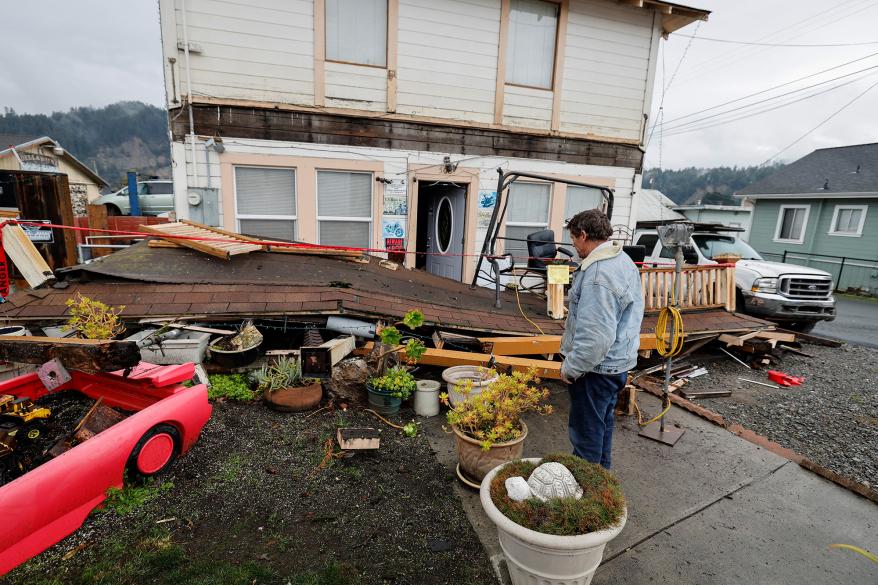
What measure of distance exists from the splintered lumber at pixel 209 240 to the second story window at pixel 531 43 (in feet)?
20.8

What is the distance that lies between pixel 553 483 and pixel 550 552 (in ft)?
1.03

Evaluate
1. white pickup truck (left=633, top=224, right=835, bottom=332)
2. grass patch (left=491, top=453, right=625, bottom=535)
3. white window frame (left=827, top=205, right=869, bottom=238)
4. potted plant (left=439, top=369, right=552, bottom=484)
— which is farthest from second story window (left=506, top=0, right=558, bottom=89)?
white window frame (left=827, top=205, right=869, bottom=238)

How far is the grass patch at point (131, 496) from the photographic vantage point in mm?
2662

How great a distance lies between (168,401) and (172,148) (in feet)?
18.8

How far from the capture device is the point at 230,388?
14.2 feet

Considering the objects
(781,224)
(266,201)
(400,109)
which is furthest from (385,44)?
(781,224)

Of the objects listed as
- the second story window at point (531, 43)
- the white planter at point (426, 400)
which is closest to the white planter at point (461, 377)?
the white planter at point (426, 400)

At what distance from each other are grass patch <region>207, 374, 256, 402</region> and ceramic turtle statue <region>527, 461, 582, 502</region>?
10.5ft

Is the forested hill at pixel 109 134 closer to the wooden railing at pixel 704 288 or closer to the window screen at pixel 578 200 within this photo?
the window screen at pixel 578 200

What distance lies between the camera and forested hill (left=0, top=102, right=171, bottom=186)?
81750mm

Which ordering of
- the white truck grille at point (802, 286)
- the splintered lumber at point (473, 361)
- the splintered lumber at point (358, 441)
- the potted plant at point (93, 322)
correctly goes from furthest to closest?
the white truck grille at point (802, 286), the splintered lumber at point (473, 361), the potted plant at point (93, 322), the splintered lumber at point (358, 441)

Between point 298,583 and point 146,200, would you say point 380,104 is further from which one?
point 146,200

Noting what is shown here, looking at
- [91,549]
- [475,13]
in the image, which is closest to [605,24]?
[475,13]

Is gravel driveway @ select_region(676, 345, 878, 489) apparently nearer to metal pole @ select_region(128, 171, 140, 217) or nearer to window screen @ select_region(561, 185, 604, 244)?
window screen @ select_region(561, 185, 604, 244)
